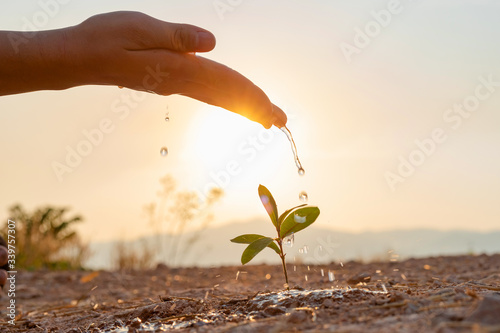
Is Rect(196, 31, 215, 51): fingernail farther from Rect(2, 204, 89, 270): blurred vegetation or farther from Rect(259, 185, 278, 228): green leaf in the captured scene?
Rect(2, 204, 89, 270): blurred vegetation

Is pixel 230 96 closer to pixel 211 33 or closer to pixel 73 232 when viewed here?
pixel 211 33

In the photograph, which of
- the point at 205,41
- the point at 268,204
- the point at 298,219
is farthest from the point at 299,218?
the point at 205,41

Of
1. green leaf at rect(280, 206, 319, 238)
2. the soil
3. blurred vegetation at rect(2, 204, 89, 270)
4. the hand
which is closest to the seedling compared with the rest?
green leaf at rect(280, 206, 319, 238)

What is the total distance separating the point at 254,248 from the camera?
7.92 ft

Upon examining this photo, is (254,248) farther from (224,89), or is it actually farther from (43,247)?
(43,247)

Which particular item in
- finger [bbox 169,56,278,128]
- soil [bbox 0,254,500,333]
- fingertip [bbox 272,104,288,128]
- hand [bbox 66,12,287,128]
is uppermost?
hand [bbox 66,12,287,128]

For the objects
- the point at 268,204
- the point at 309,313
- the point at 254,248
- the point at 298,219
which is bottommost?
the point at 309,313

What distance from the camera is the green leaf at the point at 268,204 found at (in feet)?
8.45

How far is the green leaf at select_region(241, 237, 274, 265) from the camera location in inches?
94.1

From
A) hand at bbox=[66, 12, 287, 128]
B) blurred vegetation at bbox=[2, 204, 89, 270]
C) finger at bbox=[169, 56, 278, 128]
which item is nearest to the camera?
hand at bbox=[66, 12, 287, 128]

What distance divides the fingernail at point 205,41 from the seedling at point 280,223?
778mm

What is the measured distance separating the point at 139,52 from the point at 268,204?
1.02 meters

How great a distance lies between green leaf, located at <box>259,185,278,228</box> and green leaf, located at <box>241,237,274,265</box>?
15 cm

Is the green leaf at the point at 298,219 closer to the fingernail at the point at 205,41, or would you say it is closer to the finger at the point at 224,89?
the finger at the point at 224,89
